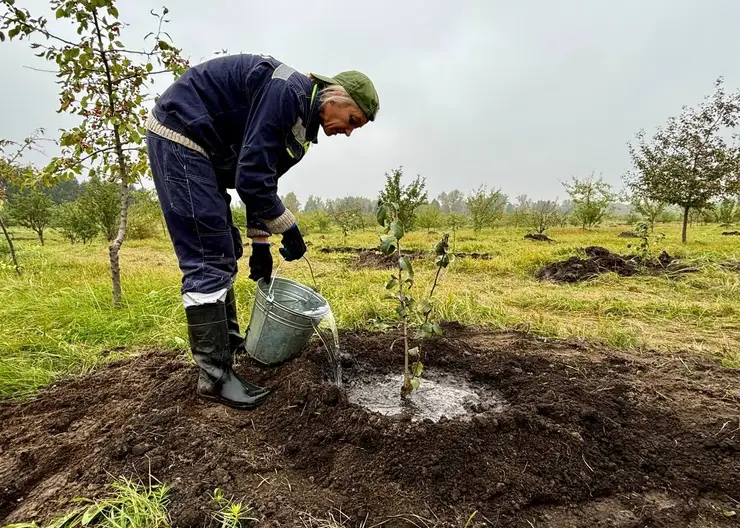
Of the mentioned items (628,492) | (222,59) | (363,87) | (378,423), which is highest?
(222,59)

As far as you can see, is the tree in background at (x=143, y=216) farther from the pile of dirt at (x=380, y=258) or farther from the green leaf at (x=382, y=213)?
the green leaf at (x=382, y=213)

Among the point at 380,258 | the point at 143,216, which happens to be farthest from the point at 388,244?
the point at 143,216

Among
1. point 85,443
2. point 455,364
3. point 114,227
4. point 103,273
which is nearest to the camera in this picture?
point 85,443

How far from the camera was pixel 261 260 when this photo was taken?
257 cm

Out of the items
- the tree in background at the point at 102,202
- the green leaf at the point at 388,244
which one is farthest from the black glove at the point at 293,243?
the tree in background at the point at 102,202

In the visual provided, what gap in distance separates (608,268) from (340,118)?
5561mm

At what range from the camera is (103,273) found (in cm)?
549

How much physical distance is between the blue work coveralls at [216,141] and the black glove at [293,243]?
0.66 ft

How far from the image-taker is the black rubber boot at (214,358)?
204cm

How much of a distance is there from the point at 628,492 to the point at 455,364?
1286 mm

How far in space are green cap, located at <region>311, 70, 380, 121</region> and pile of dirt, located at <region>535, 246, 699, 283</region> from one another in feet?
15.2

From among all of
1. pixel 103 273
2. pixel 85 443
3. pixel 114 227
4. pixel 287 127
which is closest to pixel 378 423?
pixel 85 443

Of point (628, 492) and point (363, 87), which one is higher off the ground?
point (363, 87)

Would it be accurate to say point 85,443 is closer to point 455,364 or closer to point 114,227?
point 455,364
